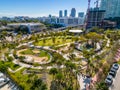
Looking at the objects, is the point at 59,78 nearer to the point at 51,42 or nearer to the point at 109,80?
the point at 109,80

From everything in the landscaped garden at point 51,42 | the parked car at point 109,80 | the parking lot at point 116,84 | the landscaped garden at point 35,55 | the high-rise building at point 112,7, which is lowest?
the parking lot at point 116,84

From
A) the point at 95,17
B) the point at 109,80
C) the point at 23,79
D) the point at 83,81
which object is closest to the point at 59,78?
the point at 83,81

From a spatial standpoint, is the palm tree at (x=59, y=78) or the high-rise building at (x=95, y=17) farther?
the high-rise building at (x=95, y=17)

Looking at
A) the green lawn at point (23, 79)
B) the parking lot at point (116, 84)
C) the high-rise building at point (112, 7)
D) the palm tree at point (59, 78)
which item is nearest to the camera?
the green lawn at point (23, 79)

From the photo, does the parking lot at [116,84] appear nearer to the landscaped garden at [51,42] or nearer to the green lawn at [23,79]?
the green lawn at [23,79]

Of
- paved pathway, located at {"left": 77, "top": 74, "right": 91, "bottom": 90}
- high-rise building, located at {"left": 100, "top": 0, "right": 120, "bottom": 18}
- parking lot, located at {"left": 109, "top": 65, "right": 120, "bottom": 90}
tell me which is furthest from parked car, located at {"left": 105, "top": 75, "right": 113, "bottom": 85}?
high-rise building, located at {"left": 100, "top": 0, "right": 120, "bottom": 18}

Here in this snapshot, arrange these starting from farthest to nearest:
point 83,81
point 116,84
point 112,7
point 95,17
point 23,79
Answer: point 112,7 → point 95,17 → point 83,81 → point 23,79 → point 116,84

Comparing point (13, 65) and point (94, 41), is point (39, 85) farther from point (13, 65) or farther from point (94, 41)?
point (94, 41)

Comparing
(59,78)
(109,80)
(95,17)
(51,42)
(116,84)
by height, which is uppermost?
(95,17)

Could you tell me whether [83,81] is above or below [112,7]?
below

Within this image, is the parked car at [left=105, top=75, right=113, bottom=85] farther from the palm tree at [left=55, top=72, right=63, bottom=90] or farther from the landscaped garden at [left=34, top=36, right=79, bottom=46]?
the landscaped garden at [left=34, top=36, right=79, bottom=46]

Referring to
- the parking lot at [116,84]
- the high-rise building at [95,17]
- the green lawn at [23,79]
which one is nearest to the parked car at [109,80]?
the parking lot at [116,84]
